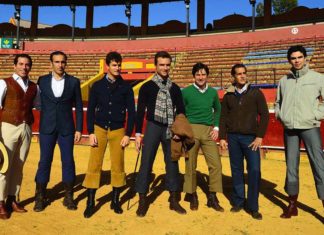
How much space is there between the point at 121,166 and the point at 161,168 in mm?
2668

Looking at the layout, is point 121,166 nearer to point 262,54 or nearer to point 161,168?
point 161,168

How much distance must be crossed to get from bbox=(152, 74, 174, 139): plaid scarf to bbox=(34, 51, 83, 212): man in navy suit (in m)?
0.93

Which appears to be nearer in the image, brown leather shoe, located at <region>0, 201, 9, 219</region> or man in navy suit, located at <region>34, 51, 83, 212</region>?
brown leather shoe, located at <region>0, 201, 9, 219</region>

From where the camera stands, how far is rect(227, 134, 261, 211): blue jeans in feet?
11.6

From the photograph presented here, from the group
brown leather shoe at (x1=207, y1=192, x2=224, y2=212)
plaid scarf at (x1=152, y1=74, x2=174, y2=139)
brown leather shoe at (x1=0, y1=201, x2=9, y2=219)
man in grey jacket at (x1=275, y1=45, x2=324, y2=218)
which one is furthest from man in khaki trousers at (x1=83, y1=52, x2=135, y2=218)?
man in grey jacket at (x1=275, y1=45, x2=324, y2=218)

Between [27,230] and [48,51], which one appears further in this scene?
[48,51]

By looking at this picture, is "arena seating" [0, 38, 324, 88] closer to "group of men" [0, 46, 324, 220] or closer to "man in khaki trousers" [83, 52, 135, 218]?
"group of men" [0, 46, 324, 220]

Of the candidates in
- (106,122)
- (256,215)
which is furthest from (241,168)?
(106,122)

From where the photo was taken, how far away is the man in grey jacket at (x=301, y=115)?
3340 millimetres

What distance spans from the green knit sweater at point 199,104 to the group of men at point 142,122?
0.7 inches

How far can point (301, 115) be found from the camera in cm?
336

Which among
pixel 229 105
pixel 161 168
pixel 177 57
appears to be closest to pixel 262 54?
pixel 177 57

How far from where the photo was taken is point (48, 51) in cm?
2117

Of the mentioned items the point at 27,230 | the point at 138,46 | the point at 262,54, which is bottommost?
the point at 27,230
